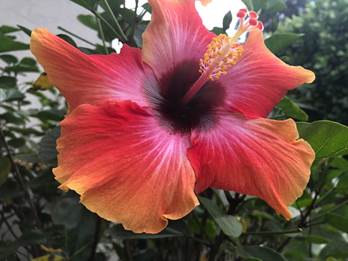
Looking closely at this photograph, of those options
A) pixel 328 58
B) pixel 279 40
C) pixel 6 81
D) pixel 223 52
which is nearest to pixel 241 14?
pixel 223 52

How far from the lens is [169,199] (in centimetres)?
50

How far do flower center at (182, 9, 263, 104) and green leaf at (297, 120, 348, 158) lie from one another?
0.46 feet

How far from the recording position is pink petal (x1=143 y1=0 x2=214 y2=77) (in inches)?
24.7

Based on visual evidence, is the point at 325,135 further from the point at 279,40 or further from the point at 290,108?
the point at 279,40

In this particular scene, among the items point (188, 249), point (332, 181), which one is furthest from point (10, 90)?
point (332, 181)

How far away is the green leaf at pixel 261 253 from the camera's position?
0.78 meters

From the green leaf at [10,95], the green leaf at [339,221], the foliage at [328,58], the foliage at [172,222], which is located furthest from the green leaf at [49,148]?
the foliage at [328,58]

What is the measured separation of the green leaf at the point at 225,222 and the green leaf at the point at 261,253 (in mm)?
81

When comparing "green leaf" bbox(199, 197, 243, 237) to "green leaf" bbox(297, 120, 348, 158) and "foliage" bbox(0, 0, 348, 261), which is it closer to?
"foliage" bbox(0, 0, 348, 261)

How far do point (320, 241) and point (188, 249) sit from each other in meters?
0.31

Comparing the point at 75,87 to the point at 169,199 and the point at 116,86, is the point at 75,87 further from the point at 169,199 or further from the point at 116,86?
the point at 169,199

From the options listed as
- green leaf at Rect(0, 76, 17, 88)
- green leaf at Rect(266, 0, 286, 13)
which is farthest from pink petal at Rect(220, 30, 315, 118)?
green leaf at Rect(0, 76, 17, 88)

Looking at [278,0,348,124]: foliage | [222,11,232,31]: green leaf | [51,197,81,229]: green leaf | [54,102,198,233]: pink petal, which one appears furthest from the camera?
[278,0,348,124]: foliage

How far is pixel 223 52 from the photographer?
65cm
